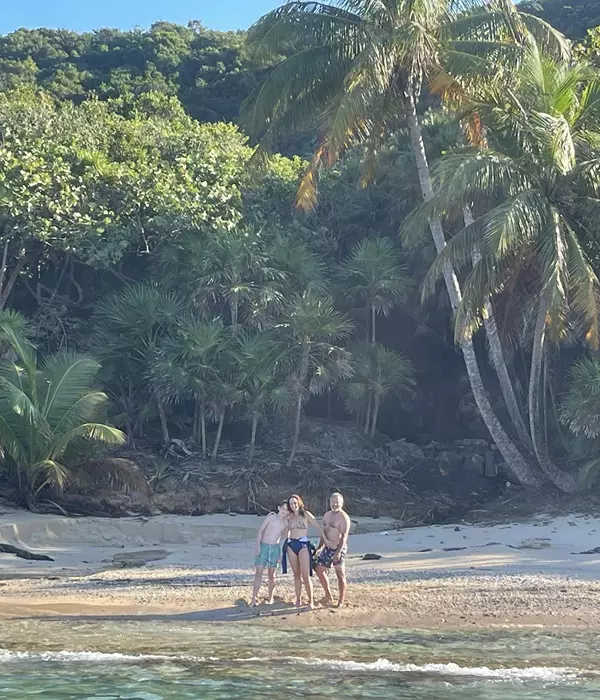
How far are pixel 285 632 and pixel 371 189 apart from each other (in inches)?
724

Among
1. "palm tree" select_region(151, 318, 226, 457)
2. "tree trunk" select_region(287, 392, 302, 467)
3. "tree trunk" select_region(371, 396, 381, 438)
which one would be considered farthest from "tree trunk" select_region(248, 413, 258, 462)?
"tree trunk" select_region(371, 396, 381, 438)

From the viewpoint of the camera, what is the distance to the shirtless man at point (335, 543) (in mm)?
10414

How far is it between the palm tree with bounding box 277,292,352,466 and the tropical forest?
0.21 feet

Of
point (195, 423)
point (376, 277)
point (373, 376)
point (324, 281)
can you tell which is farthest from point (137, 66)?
point (373, 376)

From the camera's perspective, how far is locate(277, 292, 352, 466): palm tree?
20.5 meters

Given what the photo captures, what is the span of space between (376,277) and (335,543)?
13034 millimetres

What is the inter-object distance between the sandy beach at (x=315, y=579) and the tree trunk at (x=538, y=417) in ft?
7.14

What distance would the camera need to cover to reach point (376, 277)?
22797 mm

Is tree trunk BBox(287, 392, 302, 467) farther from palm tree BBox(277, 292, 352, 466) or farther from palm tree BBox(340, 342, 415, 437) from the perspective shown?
palm tree BBox(340, 342, 415, 437)

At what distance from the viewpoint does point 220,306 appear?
23.0 m

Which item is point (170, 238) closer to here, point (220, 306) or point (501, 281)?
point (220, 306)

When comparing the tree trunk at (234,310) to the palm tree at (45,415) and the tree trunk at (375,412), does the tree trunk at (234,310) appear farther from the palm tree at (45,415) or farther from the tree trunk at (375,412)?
the palm tree at (45,415)

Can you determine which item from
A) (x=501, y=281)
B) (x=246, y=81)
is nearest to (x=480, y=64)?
(x=501, y=281)

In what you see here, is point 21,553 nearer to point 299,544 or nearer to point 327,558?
point 299,544
